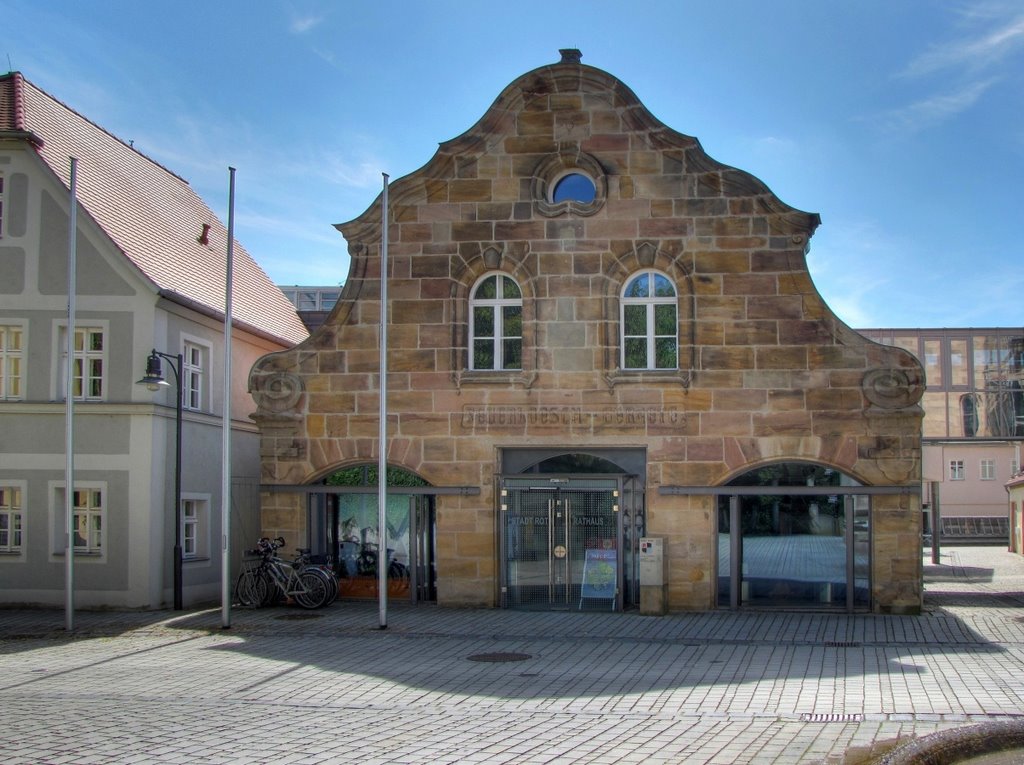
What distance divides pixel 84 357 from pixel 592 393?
9397 millimetres

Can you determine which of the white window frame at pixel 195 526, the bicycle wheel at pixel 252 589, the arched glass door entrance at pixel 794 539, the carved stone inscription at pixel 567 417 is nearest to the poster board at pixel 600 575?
→ the arched glass door entrance at pixel 794 539

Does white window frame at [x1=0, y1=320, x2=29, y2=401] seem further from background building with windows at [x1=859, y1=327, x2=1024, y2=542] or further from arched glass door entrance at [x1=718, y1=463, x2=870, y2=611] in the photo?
background building with windows at [x1=859, y1=327, x2=1024, y2=542]

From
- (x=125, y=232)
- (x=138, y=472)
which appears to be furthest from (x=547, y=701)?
(x=125, y=232)

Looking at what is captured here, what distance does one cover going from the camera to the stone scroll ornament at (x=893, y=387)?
67.8 feet

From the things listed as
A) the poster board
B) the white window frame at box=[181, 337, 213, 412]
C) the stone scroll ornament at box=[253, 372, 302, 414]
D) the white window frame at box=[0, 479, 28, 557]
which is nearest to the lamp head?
the stone scroll ornament at box=[253, 372, 302, 414]

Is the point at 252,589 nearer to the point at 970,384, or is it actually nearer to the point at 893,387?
the point at 893,387

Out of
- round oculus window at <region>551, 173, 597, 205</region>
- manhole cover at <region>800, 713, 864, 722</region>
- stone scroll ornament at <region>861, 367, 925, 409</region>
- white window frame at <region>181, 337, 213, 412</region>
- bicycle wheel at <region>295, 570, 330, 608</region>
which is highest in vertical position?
round oculus window at <region>551, 173, 597, 205</region>

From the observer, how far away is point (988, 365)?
70.8 metres

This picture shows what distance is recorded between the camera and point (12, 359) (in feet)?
75.6

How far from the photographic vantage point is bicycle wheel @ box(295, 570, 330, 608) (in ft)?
70.2

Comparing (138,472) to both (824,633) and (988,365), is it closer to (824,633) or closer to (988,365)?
(824,633)

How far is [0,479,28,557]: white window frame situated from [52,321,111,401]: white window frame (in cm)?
182

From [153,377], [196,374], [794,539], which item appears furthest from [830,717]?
[196,374]

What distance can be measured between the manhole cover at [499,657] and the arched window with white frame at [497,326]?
697 centimetres
